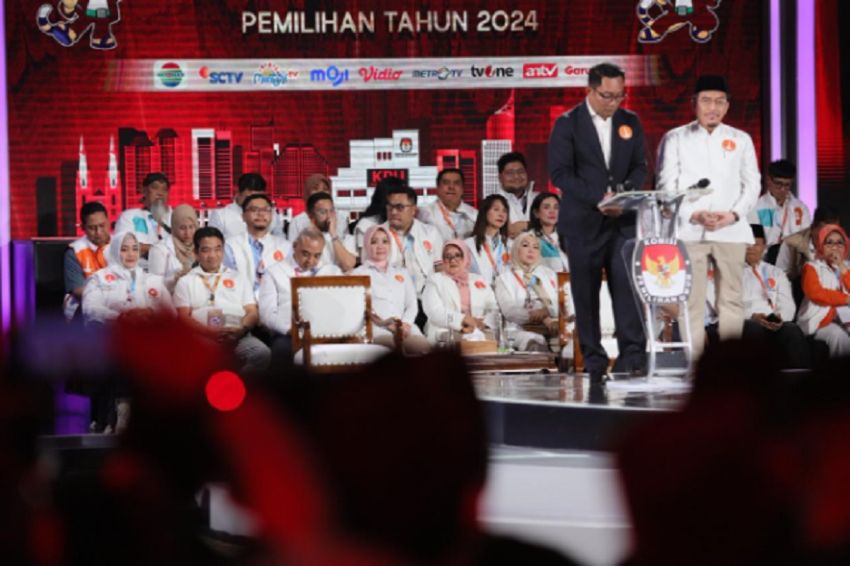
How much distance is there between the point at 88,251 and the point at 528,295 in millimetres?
2409

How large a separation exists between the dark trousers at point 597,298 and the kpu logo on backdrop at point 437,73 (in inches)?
149

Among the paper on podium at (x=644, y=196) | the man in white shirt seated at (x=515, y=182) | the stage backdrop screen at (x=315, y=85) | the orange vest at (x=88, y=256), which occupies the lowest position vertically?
the orange vest at (x=88, y=256)

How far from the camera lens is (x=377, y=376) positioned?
7.8 inches

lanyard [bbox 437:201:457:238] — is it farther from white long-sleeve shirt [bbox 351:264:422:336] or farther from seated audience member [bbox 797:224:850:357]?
seated audience member [bbox 797:224:850:357]

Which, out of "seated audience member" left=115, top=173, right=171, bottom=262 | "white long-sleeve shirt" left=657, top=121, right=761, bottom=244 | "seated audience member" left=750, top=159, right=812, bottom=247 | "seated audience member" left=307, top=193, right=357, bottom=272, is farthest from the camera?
"seated audience member" left=115, top=173, right=171, bottom=262

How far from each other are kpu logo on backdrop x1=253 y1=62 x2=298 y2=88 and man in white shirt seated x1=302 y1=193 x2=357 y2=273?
153 cm

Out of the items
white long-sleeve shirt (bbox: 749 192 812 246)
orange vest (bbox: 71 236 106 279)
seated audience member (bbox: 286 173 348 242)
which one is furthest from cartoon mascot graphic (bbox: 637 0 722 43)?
orange vest (bbox: 71 236 106 279)

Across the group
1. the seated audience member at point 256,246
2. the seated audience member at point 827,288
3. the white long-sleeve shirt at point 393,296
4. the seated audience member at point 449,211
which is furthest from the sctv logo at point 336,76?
the seated audience member at point 827,288

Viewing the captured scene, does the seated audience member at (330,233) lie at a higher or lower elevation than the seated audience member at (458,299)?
higher

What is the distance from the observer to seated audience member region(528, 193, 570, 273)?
22.6 ft

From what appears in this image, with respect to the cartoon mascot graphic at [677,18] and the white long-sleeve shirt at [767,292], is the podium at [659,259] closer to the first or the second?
the white long-sleeve shirt at [767,292]

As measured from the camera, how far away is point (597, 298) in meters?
4.57

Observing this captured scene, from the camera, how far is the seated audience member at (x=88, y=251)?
22.1 ft

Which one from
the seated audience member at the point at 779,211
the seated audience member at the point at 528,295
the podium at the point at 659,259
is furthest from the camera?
the seated audience member at the point at 779,211
